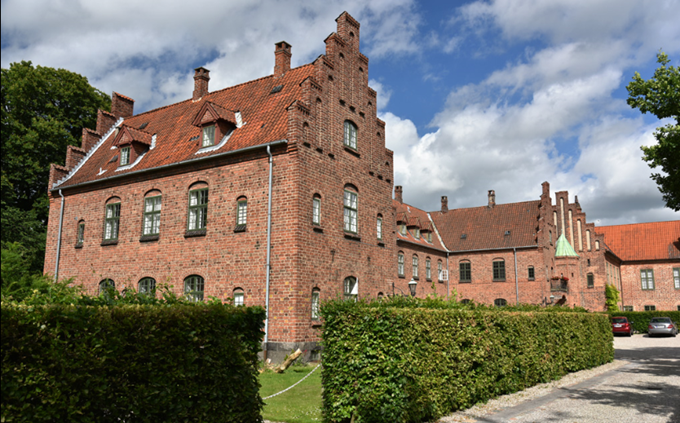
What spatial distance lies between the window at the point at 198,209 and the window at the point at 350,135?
600 centimetres

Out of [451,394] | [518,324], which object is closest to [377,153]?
[518,324]

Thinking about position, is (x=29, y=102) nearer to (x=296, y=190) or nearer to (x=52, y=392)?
(x=296, y=190)

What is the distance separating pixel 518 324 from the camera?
1283 cm

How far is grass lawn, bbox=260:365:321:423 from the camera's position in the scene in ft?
31.8

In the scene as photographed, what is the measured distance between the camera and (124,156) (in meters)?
23.4

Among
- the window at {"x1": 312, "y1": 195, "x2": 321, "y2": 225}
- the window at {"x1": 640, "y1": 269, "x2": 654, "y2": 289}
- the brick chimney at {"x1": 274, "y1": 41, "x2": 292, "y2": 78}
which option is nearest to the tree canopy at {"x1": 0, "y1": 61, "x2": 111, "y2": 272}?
the brick chimney at {"x1": 274, "y1": 41, "x2": 292, "y2": 78}

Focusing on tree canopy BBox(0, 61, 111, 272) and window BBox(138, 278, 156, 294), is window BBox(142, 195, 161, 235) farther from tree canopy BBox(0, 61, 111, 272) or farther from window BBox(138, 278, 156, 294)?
tree canopy BBox(0, 61, 111, 272)

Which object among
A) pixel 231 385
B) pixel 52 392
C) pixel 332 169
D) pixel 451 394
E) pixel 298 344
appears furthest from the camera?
pixel 332 169

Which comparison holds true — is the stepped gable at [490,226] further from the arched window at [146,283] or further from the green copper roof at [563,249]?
the arched window at [146,283]

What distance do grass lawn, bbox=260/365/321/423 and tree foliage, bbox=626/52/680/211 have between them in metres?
14.4

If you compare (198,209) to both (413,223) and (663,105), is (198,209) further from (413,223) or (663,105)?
(413,223)

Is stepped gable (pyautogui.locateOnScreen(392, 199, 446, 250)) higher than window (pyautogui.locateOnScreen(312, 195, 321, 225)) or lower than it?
higher

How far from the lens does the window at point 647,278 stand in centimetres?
5472

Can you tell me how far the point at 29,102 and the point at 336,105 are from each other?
2085cm
